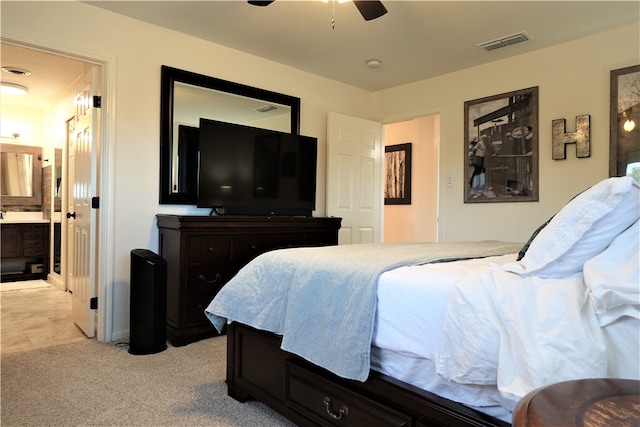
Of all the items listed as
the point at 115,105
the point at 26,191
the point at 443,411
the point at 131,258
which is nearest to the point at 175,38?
the point at 115,105

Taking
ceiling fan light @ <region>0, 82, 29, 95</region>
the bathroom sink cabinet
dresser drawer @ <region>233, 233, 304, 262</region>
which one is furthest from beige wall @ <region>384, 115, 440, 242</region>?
the bathroom sink cabinet

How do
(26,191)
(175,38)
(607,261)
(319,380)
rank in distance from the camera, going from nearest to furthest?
(607,261) < (319,380) < (175,38) < (26,191)

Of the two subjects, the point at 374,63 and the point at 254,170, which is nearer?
the point at 254,170

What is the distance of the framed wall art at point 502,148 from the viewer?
375 centimetres

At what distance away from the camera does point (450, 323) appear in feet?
3.96

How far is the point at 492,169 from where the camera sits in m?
3.99

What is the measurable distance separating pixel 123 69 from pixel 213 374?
2351 millimetres

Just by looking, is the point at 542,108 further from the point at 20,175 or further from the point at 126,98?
the point at 20,175

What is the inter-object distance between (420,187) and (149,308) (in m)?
4.08

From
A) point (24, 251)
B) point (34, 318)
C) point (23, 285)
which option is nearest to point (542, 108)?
point (34, 318)

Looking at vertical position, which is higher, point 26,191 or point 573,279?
point 26,191

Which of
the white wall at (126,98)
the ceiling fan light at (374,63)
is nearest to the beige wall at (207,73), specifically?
the white wall at (126,98)

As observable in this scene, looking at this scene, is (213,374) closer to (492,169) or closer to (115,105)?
(115,105)

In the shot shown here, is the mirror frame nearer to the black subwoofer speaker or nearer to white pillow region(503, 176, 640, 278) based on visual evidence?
the black subwoofer speaker
